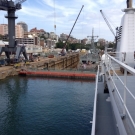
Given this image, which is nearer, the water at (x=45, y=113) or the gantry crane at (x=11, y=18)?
the water at (x=45, y=113)

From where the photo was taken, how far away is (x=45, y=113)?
1472cm

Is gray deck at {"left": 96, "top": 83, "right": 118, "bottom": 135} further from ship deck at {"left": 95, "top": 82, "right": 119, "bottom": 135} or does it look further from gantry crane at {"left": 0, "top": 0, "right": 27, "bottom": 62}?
gantry crane at {"left": 0, "top": 0, "right": 27, "bottom": 62}

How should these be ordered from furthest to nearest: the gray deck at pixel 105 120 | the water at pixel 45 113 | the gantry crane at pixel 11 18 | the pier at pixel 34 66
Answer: the gantry crane at pixel 11 18 → the pier at pixel 34 66 → the water at pixel 45 113 → the gray deck at pixel 105 120

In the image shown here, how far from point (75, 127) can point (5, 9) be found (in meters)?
31.0

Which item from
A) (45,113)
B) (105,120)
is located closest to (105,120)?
(105,120)

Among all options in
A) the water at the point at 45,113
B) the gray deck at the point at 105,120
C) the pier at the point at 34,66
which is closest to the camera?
the gray deck at the point at 105,120

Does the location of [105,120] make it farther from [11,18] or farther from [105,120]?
[11,18]

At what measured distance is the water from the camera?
11984 millimetres

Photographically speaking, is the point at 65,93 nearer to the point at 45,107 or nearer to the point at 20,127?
the point at 45,107

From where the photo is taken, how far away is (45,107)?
53.0 feet

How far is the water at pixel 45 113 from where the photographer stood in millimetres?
11984

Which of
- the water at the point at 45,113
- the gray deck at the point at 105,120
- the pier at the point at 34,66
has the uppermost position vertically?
the gray deck at the point at 105,120

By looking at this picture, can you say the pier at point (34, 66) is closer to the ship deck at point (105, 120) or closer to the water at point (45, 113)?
the water at point (45, 113)

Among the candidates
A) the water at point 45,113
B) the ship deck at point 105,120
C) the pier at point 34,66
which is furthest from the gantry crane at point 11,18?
the ship deck at point 105,120
